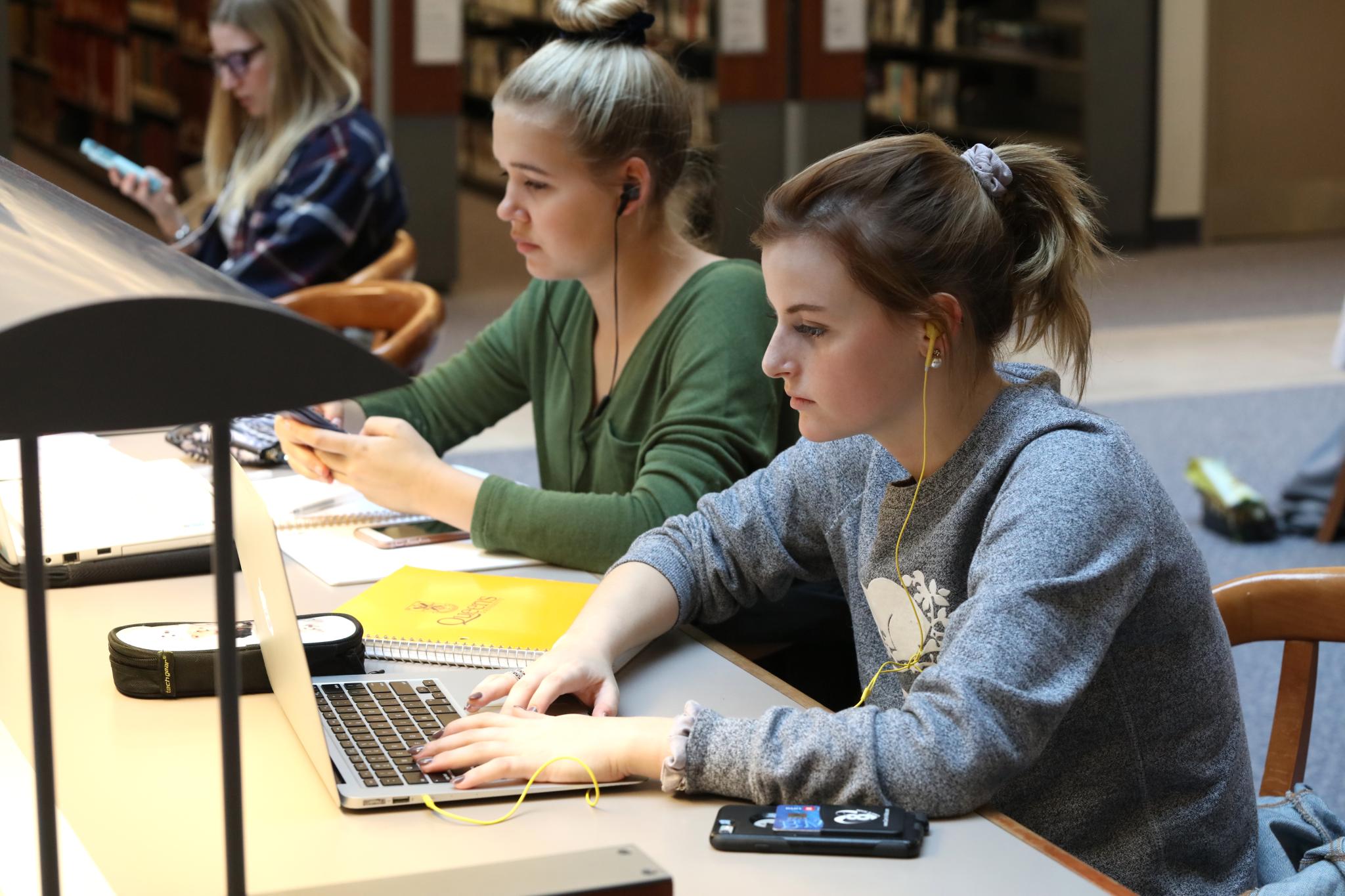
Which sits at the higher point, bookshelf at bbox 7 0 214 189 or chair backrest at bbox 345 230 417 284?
bookshelf at bbox 7 0 214 189

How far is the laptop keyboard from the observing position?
107 cm

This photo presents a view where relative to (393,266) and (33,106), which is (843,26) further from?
(33,106)

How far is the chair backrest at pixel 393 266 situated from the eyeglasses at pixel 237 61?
1.51 ft

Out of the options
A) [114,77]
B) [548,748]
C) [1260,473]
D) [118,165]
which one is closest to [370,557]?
[548,748]

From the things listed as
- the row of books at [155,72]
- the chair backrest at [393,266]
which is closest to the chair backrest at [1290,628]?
the chair backrest at [393,266]

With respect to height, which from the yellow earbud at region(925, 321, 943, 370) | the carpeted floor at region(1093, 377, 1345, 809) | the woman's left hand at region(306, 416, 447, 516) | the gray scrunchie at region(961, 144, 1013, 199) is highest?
the gray scrunchie at region(961, 144, 1013, 199)

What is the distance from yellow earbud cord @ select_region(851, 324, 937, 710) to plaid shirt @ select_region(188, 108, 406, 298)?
6.75 feet

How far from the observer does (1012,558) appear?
1.05 m

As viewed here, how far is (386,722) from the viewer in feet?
3.80

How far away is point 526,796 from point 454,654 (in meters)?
0.30

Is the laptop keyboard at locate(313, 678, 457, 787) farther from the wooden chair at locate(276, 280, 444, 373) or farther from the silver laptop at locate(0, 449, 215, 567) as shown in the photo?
the wooden chair at locate(276, 280, 444, 373)

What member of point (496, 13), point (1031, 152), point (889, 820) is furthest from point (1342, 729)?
point (496, 13)

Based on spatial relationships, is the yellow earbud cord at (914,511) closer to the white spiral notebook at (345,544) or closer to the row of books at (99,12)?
the white spiral notebook at (345,544)

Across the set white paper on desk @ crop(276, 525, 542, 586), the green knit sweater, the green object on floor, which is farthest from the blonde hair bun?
the green object on floor
